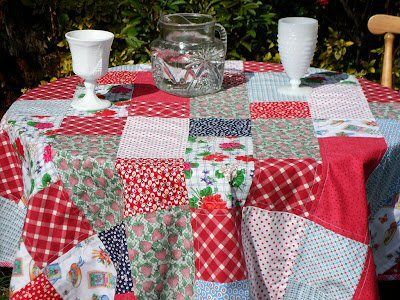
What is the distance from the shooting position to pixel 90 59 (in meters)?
2.09

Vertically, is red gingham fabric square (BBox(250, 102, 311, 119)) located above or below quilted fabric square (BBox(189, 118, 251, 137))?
below

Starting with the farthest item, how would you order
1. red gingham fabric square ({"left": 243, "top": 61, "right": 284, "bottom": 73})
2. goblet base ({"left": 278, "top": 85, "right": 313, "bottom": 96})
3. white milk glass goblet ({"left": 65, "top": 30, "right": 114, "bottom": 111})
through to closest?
red gingham fabric square ({"left": 243, "top": 61, "right": 284, "bottom": 73}) → goblet base ({"left": 278, "top": 85, "right": 313, "bottom": 96}) → white milk glass goblet ({"left": 65, "top": 30, "right": 114, "bottom": 111})

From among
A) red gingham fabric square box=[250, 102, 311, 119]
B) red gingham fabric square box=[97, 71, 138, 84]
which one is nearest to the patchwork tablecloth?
red gingham fabric square box=[250, 102, 311, 119]

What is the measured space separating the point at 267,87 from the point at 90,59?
1.94ft

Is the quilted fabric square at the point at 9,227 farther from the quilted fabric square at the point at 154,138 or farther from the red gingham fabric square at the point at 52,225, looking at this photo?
the quilted fabric square at the point at 154,138

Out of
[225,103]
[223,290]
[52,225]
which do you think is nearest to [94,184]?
[52,225]

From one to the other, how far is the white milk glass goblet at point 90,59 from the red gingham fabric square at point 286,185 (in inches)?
24.0

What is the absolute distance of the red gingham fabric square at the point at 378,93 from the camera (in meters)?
2.24

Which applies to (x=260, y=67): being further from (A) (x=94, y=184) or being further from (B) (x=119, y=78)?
(A) (x=94, y=184)

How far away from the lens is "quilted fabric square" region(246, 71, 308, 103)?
2258 millimetres

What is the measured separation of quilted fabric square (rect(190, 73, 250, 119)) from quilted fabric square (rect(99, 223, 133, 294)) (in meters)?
0.45

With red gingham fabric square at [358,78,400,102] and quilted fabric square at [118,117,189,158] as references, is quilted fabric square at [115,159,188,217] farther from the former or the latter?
red gingham fabric square at [358,78,400,102]

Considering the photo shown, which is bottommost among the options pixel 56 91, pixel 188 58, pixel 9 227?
pixel 9 227

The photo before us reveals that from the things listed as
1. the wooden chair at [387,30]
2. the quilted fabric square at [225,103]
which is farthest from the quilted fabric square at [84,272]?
the wooden chair at [387,30]
